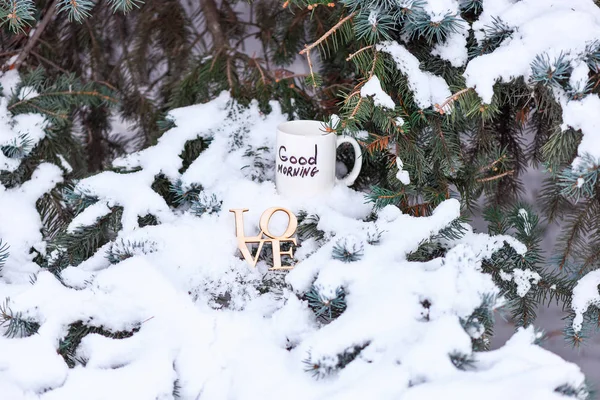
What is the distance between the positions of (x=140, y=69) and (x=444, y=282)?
37.9 inches

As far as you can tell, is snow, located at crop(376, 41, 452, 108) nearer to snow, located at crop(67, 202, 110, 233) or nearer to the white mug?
the white mug

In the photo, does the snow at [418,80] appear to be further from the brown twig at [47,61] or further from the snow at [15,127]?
the brown twig at [47,61]

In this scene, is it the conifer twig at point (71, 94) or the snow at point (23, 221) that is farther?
the conifer twig at point (71, 94)

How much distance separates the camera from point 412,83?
853 mm

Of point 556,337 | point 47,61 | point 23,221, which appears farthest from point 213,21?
point 556,337

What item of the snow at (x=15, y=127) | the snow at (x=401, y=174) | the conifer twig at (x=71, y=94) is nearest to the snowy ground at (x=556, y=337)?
the snow at (x=401, y=174)

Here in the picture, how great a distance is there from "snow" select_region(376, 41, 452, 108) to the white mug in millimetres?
135

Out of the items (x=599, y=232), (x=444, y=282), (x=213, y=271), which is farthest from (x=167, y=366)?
(x=599, y=232)

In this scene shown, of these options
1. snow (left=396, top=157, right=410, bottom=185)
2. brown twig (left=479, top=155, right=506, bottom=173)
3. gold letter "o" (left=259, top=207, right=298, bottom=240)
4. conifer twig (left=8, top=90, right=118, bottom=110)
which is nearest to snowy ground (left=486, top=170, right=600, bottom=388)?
brown twig (left=479, top=155, right=506, bottom=173)

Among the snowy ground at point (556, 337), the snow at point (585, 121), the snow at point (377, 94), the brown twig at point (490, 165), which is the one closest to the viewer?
the snow at point (585, 121)

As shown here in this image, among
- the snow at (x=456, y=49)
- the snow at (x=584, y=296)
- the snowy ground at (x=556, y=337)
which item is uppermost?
the snow at (x=456, y=49)

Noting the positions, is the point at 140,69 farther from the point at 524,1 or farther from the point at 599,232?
the point at 599,232

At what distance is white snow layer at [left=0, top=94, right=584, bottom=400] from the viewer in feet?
1.92

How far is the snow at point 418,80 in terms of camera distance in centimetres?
85
